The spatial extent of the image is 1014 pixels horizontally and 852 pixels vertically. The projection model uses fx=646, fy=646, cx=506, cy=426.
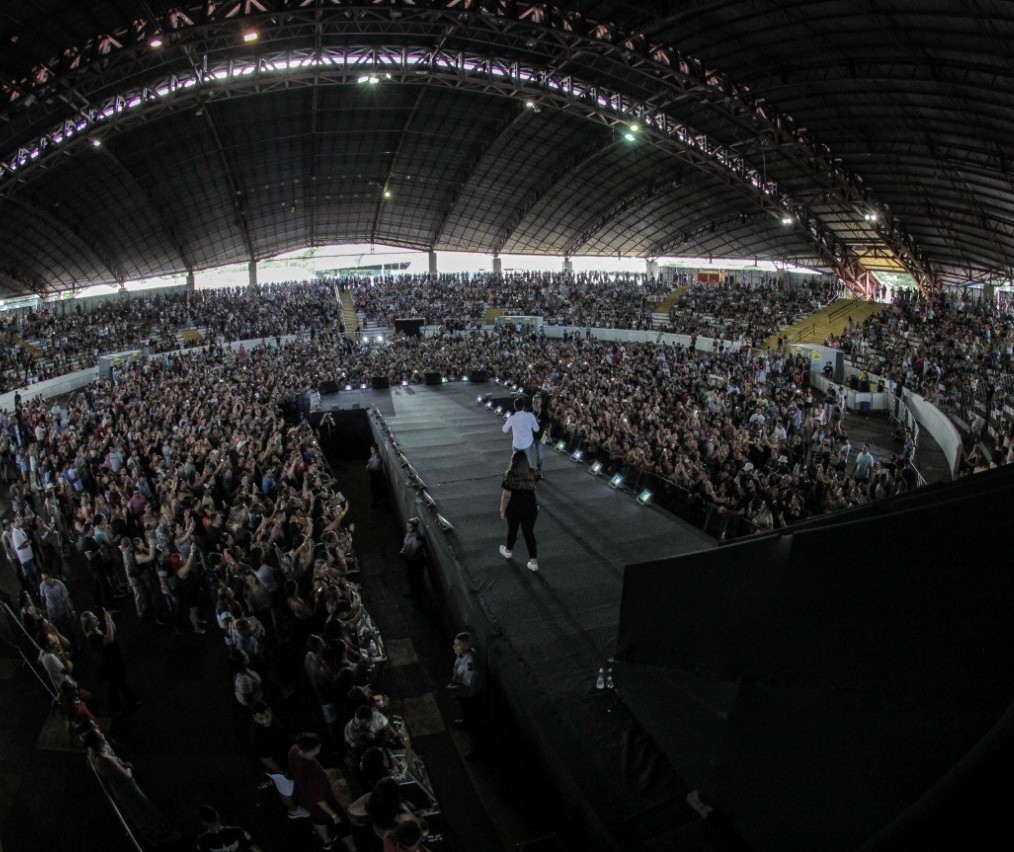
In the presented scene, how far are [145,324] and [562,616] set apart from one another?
39132 millimetres

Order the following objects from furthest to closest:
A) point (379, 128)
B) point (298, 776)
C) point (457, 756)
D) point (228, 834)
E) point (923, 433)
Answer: point (379, 128), point (923, 433), point (457, 756), point (298, 776), point (228, 834)

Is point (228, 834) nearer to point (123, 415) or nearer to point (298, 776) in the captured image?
point (298, 776)

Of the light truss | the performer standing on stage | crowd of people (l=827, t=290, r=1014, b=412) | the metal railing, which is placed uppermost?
the light truss

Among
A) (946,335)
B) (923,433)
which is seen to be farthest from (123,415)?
(946,335)

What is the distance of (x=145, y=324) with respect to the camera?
3794 cm

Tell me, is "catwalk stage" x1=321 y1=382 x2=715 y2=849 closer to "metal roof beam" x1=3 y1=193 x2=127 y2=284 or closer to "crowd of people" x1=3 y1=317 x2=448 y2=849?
"crowd of people" x1=3 y1=317 x2=448 y2=849

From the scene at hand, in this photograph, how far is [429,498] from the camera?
9.45 m

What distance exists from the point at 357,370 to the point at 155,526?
55.6 feet

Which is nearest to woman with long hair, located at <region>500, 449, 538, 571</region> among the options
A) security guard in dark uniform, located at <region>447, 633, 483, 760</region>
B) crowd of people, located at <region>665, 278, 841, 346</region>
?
security guard in dark uniform, located at <region>447, 633, 483, 760</region>

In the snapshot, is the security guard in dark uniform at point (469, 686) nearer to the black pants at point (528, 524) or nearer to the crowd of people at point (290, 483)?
the crowd of people at point (290, 483)

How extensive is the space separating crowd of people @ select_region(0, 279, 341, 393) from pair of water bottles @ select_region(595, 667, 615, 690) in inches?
1199

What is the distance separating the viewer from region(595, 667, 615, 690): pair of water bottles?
17.1 feet

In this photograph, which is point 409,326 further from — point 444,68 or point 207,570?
point 207,570

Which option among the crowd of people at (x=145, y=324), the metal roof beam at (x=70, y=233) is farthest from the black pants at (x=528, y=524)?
the metal roof beam at (x=70, y=233)
